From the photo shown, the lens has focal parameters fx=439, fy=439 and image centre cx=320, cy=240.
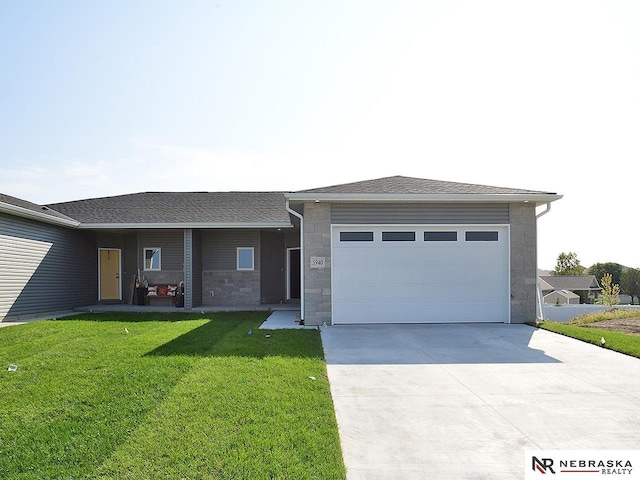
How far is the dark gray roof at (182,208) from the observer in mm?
14156

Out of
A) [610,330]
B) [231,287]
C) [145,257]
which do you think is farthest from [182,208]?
[610,330]

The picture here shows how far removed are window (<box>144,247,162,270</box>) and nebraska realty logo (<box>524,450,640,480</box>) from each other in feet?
47.2

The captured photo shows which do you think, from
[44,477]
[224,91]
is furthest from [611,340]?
[224,91]

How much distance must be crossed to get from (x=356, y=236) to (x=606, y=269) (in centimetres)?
6536

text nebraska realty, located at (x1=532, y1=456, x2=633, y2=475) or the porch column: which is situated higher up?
the porch column

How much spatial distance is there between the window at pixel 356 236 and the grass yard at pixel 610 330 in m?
4.46

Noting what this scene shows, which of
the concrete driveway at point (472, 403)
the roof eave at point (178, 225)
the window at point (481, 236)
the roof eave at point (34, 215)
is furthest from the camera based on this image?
the roof eave at point (178, 225)

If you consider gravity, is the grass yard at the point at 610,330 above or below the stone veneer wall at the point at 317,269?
below

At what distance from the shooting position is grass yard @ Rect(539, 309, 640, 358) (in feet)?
25.5

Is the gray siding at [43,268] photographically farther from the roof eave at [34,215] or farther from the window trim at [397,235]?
the window trim at [397,235]

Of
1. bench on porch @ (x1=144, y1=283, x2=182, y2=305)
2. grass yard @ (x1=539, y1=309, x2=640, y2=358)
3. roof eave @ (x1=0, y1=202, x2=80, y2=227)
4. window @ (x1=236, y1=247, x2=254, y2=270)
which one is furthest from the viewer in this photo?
window @ (x1=236, y1=247, x2=254, y2=270)

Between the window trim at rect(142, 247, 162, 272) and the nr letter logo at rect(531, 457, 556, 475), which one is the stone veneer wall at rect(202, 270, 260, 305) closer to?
the window trim at rect(142, 247, 162, 272)

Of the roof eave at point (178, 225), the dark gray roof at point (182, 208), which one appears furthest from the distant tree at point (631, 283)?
the roof eave at point (178, 225)

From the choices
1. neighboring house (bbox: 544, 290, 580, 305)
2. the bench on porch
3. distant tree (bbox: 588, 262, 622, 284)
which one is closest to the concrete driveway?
the bench on porch
